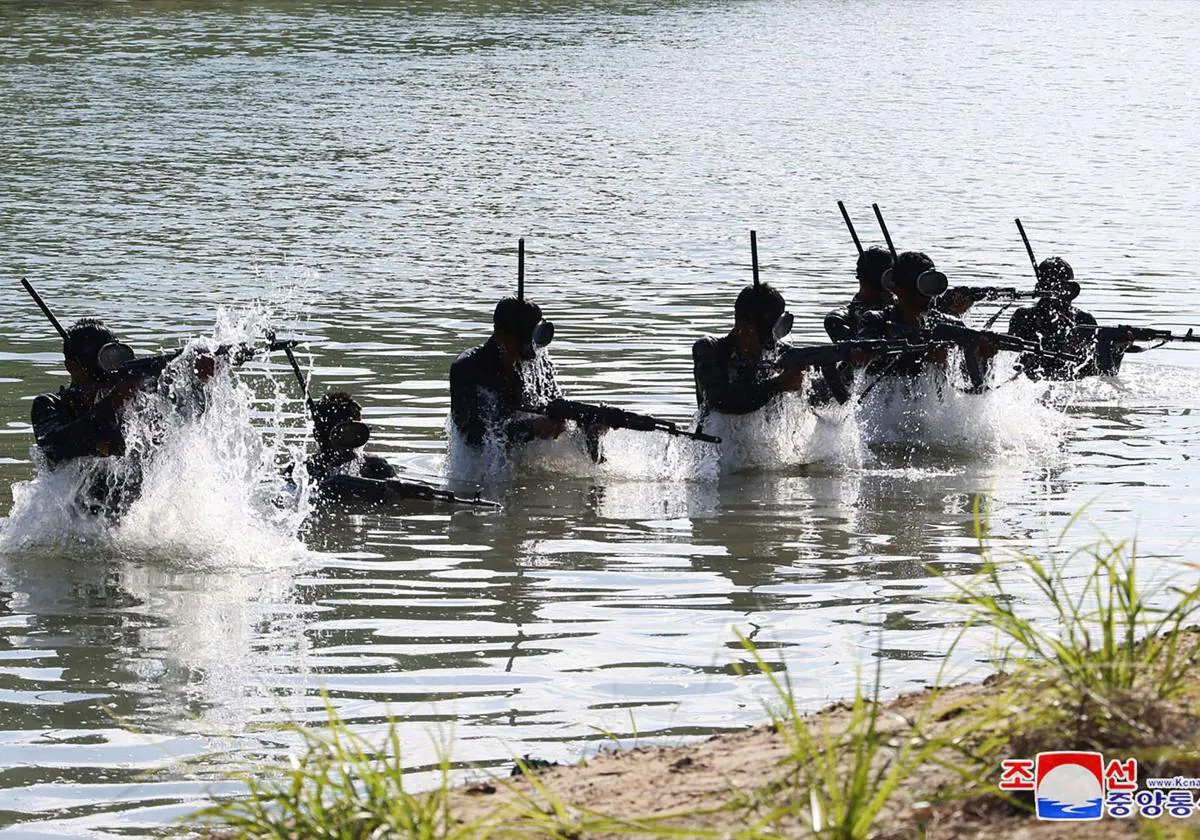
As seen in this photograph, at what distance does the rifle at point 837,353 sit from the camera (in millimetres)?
14266

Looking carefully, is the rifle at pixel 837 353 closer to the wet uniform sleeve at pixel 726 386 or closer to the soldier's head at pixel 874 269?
the wet uniform sleeve at pixel 726 386

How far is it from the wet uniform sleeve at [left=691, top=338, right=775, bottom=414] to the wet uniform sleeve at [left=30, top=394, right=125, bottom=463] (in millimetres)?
4265

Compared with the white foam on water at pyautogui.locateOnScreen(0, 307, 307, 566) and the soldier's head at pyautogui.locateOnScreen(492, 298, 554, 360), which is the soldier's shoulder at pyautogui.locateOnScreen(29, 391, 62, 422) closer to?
the white foam on water at pyautogui.locateOnScreen(0, 307, 307, 566)

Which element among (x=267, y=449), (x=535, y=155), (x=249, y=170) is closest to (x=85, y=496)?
(x=267, y=449)

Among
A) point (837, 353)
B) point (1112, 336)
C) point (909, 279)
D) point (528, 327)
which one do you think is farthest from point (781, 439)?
point (1112, 336)

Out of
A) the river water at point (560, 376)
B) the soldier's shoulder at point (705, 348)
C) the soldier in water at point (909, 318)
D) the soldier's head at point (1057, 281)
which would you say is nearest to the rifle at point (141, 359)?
the river water at point (560, 376)

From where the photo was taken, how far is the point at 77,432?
11.9 metres

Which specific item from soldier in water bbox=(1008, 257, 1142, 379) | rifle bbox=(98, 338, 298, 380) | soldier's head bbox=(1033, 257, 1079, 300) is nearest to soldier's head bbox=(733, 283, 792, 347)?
rifle bbox=(98, 338, 298, 380)

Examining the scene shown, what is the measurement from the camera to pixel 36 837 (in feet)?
23.7

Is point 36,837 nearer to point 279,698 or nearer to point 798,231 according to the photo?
point 279,698

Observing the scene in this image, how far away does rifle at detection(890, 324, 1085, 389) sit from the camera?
593 inches

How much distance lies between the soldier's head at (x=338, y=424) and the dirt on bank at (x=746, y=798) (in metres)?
5.96

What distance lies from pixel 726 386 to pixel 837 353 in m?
0.79

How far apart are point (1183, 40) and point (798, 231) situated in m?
38.1
